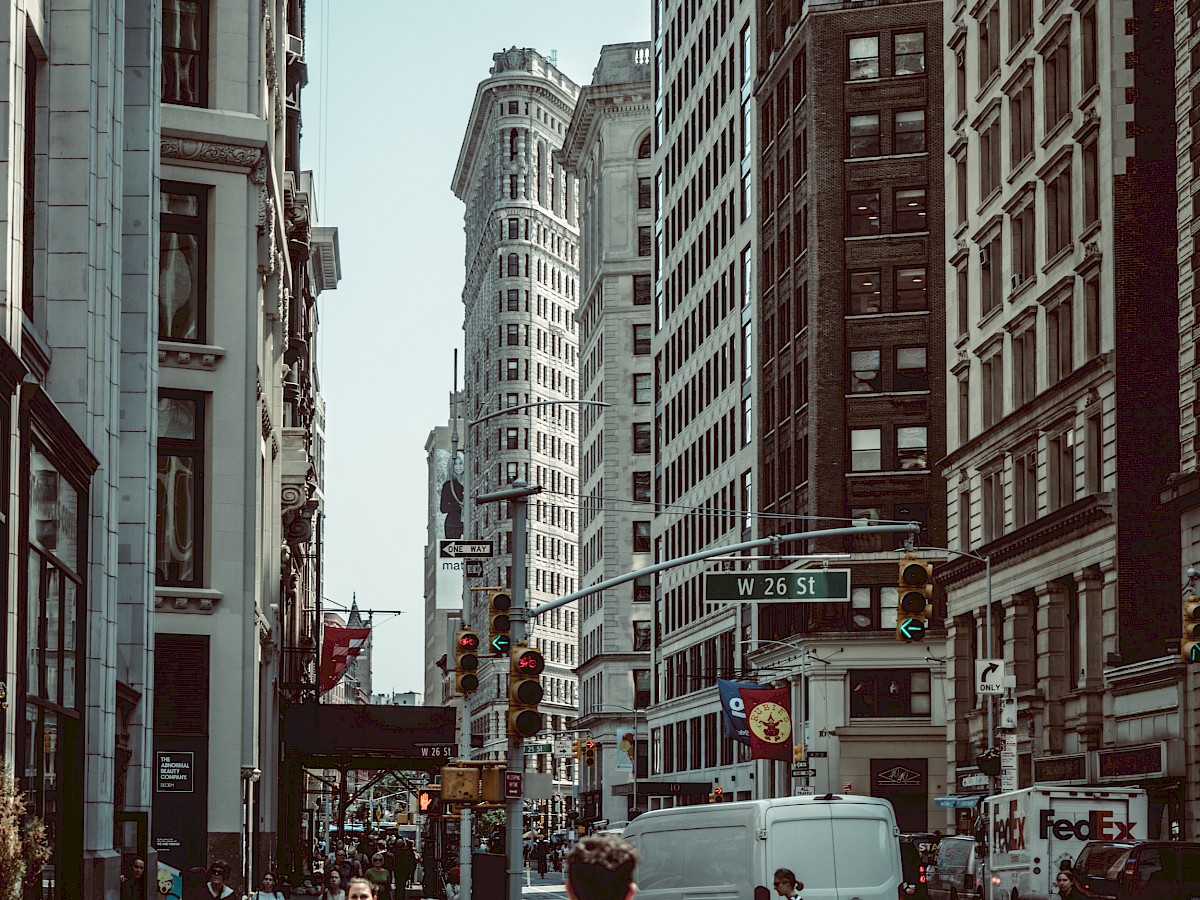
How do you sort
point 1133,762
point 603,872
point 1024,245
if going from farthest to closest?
1. point 1024,245
2. point 1133,762
3. point 603,872

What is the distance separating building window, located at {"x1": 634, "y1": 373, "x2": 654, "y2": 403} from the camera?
142 meters

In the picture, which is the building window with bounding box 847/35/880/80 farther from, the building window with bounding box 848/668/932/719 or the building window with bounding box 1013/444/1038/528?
the building window with bounding box 1013/444/1038/528

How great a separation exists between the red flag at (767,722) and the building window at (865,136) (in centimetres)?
2506

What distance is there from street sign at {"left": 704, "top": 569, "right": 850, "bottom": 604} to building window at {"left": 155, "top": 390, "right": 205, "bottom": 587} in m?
10.2

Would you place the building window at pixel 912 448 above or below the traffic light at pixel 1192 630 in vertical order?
above

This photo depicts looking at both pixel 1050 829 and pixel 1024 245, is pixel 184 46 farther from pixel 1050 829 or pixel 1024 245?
pixel 1024 245

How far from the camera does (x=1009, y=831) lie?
40906mm

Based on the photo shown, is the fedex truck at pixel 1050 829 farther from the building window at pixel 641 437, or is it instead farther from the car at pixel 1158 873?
the building window at pixel 641 437

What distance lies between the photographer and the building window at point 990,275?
67.4 meters

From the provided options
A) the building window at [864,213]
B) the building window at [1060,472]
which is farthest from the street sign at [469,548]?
the building window at [864,213]

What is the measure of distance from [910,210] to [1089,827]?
49.4m

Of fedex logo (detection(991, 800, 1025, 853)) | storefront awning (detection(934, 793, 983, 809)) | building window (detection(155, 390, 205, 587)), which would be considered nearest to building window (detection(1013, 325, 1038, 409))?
storefront awning (detection(934, 793, 983, 809))

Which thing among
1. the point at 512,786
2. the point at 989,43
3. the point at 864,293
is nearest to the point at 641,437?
the point at 864,293

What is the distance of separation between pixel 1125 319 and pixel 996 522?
12.6 m
